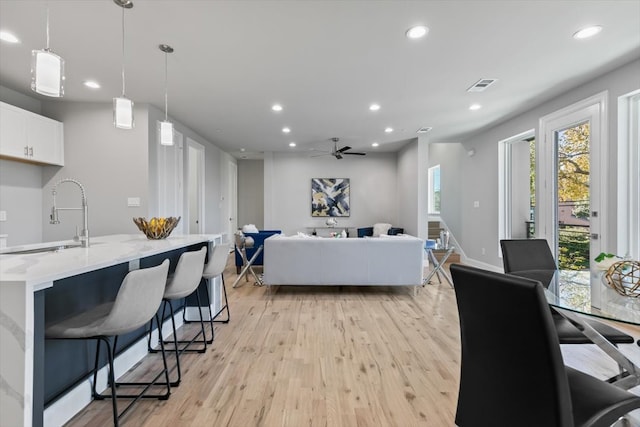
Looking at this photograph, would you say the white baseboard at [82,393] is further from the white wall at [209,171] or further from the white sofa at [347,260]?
the white wall at [209,171]

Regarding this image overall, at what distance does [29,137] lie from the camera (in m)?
3.84

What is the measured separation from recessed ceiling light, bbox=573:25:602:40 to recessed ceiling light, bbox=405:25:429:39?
1.29 meters

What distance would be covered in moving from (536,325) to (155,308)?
69.6 inches

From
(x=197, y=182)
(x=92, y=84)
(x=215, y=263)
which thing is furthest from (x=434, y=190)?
(x=92, y=84)

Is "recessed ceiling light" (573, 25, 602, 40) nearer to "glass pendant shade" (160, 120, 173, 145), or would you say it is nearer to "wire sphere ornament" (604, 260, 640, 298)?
"wire sphere ornament" (604, 260, 640, 298)

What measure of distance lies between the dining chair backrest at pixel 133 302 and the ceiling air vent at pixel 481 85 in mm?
3865

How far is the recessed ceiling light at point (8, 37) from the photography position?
2648 millimetres

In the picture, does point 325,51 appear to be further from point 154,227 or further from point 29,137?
point 29,137

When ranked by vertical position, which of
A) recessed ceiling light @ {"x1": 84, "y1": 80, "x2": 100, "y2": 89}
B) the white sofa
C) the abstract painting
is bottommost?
the white sofa

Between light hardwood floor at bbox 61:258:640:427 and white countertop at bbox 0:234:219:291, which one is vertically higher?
white countertop at bbox 0:234:219:291

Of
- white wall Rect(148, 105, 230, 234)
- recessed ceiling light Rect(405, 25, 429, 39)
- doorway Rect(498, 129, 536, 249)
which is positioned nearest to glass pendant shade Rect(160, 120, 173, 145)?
white wall Rect(148, 105, 230, 234)

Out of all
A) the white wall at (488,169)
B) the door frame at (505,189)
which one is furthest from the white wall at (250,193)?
the door frame at (505,189)

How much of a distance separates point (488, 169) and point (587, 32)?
3512 millimetres

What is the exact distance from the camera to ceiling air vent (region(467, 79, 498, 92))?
12.0 ft
